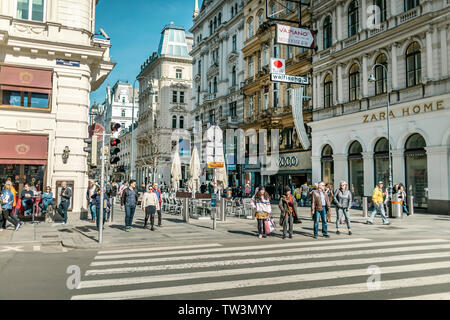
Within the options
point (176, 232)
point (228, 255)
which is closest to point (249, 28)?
point (176, 232)

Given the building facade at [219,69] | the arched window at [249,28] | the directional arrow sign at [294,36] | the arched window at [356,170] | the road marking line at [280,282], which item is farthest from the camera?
the building facade at [219,69]

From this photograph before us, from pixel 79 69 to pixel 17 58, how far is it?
2705 mm

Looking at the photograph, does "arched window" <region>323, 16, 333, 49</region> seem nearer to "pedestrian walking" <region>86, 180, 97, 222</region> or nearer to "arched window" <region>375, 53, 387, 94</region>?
"arched window" <region>375, 53, 387, 94</region>

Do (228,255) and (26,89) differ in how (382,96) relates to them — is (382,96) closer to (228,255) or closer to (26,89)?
(228,255)

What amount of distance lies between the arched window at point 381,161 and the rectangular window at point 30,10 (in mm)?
21153

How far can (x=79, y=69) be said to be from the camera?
18.7m

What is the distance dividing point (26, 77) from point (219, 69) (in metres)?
32.6

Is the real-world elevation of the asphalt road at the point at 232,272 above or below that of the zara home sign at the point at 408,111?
below

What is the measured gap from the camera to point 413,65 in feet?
74.1

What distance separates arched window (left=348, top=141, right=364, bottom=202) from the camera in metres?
26.7

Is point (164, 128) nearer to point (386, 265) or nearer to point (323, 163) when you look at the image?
point (323, 163)

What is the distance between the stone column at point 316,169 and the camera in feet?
99.1

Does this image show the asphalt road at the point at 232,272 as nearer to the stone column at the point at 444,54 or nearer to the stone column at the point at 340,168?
the stone column at the point at 444,54

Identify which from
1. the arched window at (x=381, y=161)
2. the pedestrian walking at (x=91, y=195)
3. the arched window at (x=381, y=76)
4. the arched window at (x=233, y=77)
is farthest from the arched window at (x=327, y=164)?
the arched window at (x=233, y=77)
